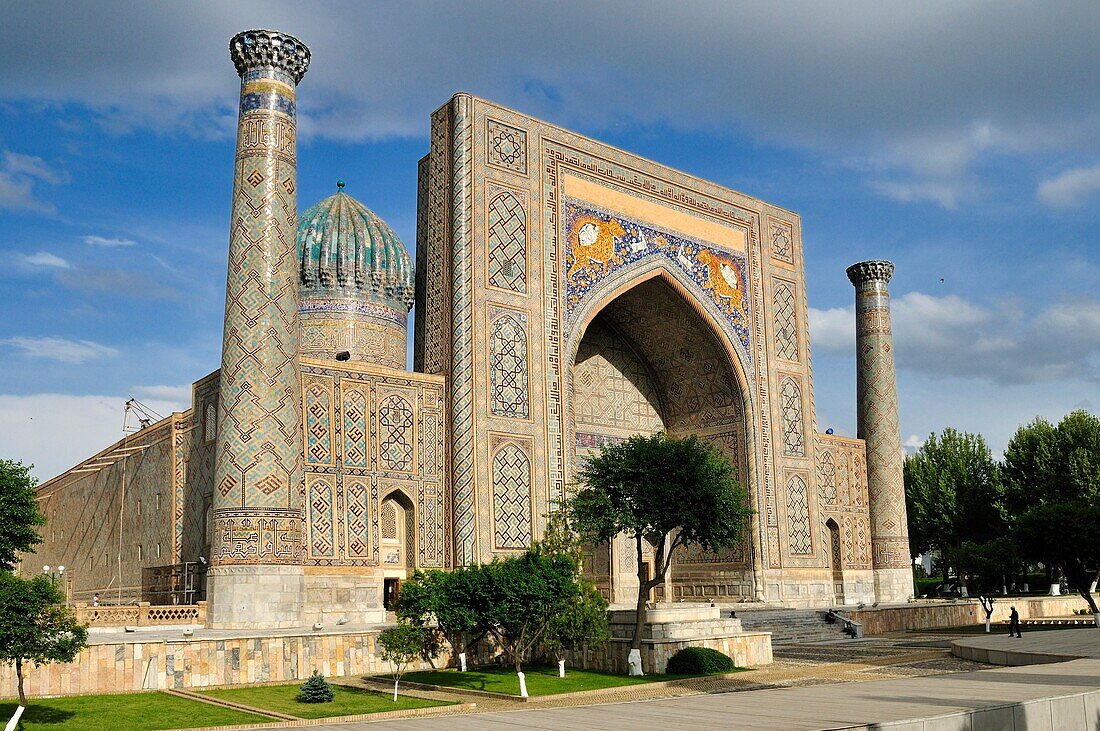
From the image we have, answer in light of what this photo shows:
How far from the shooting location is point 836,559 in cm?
2144

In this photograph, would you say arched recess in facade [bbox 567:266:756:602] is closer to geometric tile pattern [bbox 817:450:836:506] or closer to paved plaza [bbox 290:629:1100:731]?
geometric tile pattern [bbox 817:450:836:506]

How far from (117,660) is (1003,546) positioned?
67.3ft

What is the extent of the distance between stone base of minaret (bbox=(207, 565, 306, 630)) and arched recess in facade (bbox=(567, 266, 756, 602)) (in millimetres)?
7148

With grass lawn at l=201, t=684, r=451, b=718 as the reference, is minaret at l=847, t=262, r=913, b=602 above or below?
above

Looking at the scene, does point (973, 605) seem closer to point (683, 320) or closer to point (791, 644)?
point (791, 644)

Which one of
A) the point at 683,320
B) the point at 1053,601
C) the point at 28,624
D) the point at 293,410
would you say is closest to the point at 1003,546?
the point at 1053,601

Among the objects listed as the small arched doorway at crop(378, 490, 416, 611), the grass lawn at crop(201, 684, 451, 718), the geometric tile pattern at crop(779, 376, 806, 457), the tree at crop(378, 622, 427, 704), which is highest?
the geometric tile pattern at crop(779, 376, 806, 457)

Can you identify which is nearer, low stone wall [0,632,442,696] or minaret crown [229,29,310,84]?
low stone wall [0,632,442,696]

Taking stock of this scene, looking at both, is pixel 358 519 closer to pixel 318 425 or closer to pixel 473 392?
pixel 318 425

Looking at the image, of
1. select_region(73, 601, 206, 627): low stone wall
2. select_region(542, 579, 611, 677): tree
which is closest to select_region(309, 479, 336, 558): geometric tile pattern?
select_region(73, 601, 206, 627): low stone wall

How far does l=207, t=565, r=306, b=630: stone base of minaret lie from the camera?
12.4 metres

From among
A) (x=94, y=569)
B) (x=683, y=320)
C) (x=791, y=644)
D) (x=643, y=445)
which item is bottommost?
(x=791, y=644)

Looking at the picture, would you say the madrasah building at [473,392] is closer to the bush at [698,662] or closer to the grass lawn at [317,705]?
the grass lawn at [317,705]

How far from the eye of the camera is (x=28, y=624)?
26.5ft
